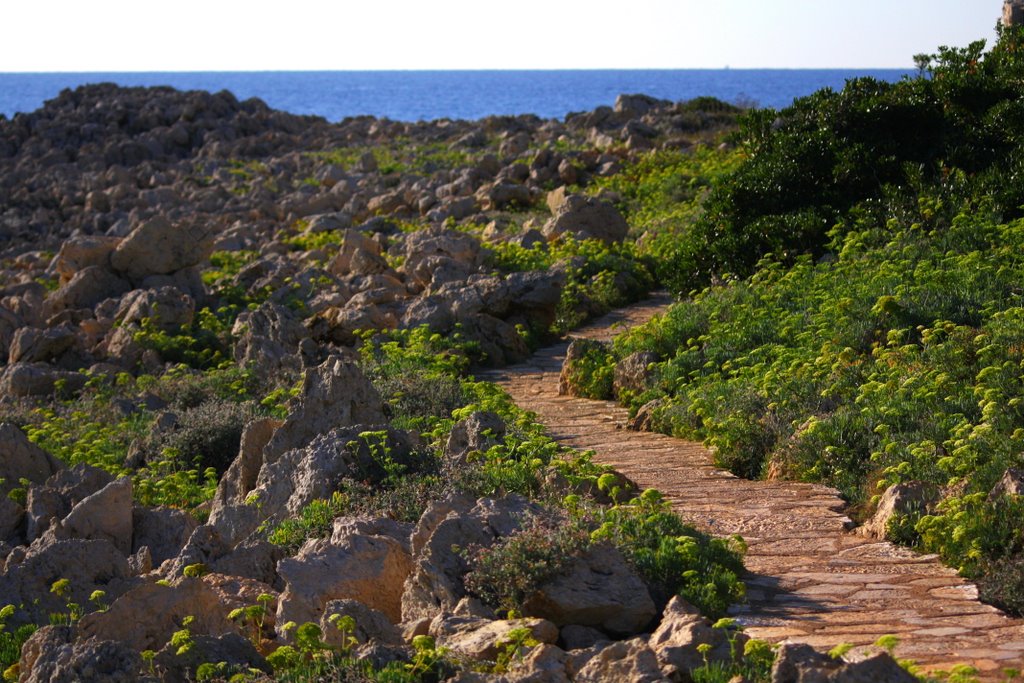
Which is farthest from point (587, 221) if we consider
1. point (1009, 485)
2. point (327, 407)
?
point (1009, 485)

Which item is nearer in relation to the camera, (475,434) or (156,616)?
(156,616)

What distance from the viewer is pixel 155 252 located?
58.0 feet

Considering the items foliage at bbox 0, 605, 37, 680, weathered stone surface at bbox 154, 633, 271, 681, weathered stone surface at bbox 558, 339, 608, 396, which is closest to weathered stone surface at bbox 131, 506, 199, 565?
foliage at bbox 0, 605, 37, 680

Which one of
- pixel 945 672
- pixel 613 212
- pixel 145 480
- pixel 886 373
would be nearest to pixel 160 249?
pixel 613 212

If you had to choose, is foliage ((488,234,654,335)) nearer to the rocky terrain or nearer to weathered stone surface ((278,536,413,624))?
the rocky terrain

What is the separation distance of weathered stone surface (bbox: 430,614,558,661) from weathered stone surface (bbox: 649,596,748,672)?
1.59 ft

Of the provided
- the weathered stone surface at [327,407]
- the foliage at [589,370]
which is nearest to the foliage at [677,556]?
the weathered stone surface at [327,407]

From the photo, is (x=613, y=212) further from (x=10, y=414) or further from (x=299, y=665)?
(x=299, y=665)

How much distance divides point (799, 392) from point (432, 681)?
4893 millimetres

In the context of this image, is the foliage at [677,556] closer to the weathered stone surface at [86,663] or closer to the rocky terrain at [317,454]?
the rocky terrain at [317,454]

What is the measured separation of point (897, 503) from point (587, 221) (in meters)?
11.7

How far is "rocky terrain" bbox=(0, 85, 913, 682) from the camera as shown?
211 inches

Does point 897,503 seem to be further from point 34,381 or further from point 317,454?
point 34,381

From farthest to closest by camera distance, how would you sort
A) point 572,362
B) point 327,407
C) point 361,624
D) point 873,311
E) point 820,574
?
point 572,362 → point 873,311 → point 327,407 → point 820,574 → point 361,624
